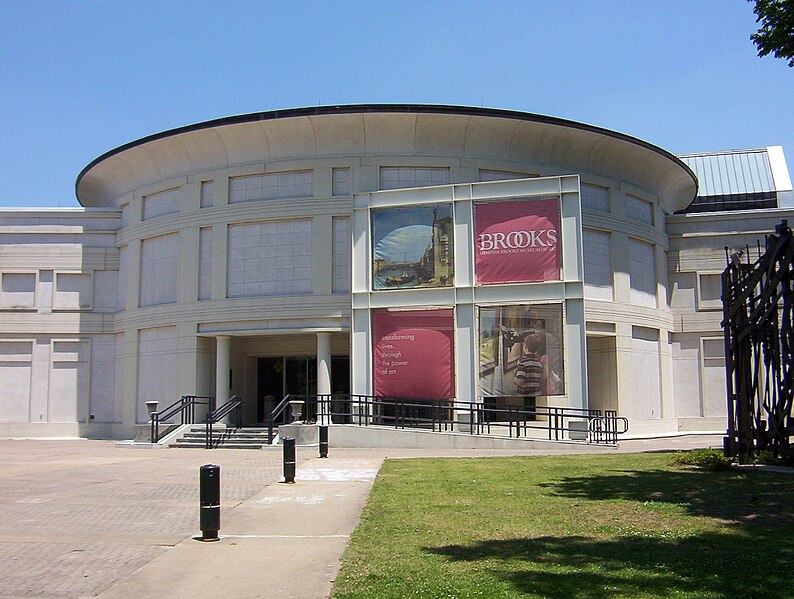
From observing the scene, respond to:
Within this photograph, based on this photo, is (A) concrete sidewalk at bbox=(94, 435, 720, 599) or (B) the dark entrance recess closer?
(A) concrete sidewalk at bbox=(94, 435, 720, 599)

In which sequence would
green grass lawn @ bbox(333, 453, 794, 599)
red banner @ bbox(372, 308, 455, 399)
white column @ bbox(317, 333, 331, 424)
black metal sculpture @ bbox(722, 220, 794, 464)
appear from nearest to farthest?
green grass lawn @ bbox(333, 453, 794, 599), black metal sculpture @ bbox(722, 220, 794, 464), red banner @ bbox(372, 308, 455, 399), white column @ bbox(317, 333, 331, 424)

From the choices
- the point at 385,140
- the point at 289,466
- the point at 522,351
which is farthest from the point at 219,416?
the point at 289,466

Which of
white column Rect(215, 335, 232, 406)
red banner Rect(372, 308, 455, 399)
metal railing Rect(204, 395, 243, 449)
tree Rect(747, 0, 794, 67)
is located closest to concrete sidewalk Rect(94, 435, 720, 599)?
tree Rect(747, 0, 794, 67)

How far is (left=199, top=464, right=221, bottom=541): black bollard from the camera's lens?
32.0 ft

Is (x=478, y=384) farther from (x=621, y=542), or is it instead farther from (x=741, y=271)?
(x=621, y=542)

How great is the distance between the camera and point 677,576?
7.13 meters

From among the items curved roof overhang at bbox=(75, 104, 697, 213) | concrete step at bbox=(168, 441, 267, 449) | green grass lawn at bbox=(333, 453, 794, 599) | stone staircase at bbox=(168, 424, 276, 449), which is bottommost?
concrete step at bbox=(168, 441, 267, 449)

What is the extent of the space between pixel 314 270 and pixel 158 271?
300 inches

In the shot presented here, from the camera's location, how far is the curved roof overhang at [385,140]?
31.0m

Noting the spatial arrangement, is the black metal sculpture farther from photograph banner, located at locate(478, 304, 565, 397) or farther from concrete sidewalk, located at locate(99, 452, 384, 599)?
photograph banner, located at locate(478, 304, 565, 397)

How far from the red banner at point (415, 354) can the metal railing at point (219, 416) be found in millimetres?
5794

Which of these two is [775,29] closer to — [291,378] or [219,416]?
[219,416]

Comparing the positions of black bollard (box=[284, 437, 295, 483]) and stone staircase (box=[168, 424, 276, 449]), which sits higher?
black bollard (box=[284, 437, 295, 483])

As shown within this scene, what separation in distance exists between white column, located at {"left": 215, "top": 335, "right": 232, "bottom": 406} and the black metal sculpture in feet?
65.8
